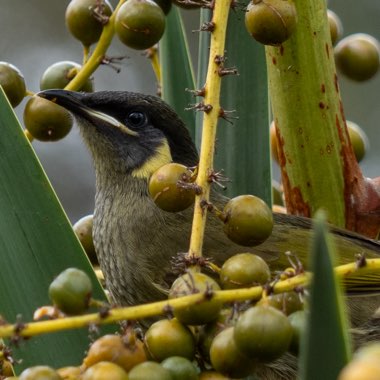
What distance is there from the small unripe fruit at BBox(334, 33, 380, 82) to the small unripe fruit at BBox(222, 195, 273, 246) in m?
0.95

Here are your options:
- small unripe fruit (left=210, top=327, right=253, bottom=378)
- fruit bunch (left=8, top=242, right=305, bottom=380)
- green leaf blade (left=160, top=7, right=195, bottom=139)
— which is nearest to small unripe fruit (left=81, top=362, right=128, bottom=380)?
fruit bunch (left=8, top=242, right=305, bottom=380)

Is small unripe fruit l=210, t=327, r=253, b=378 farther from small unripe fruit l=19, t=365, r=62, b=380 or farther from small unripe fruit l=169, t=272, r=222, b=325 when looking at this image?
small unripe fruit l=19, t=365, r=62, b=380

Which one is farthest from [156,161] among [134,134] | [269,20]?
[269,20]

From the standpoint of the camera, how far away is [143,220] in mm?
2600

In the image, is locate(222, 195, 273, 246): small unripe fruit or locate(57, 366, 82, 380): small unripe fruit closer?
locate(57, 366, 82, 380): small unripe fruit

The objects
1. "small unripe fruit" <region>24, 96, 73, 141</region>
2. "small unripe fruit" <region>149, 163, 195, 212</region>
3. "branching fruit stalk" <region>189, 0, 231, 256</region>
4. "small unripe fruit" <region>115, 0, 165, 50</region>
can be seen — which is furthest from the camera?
"small unripe fruit" <region>24, 96, 73, 141</region>

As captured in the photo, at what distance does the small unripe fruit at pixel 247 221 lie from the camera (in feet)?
4.54

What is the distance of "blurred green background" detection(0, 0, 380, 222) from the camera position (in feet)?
21.4

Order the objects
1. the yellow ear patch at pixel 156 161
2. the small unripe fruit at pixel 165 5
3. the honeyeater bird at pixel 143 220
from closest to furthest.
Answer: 1. the small unripe fruit at pixel 165 5
2. the honeyeater bird at pixel 143 220
3. the yellow ear patch at pixel 156 161

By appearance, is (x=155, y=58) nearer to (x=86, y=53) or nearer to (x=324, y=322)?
(x=86, y=53)

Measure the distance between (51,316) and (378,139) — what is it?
5478mm

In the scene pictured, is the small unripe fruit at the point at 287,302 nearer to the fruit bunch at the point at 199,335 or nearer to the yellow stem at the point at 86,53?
the fruit bunch at the point at 199,335

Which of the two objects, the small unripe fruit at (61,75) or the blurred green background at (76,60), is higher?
the blurred green background at (76,60)

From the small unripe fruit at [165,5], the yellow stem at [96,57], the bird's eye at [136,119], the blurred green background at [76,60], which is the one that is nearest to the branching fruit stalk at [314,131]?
the small unripe fruit at [165,5]
